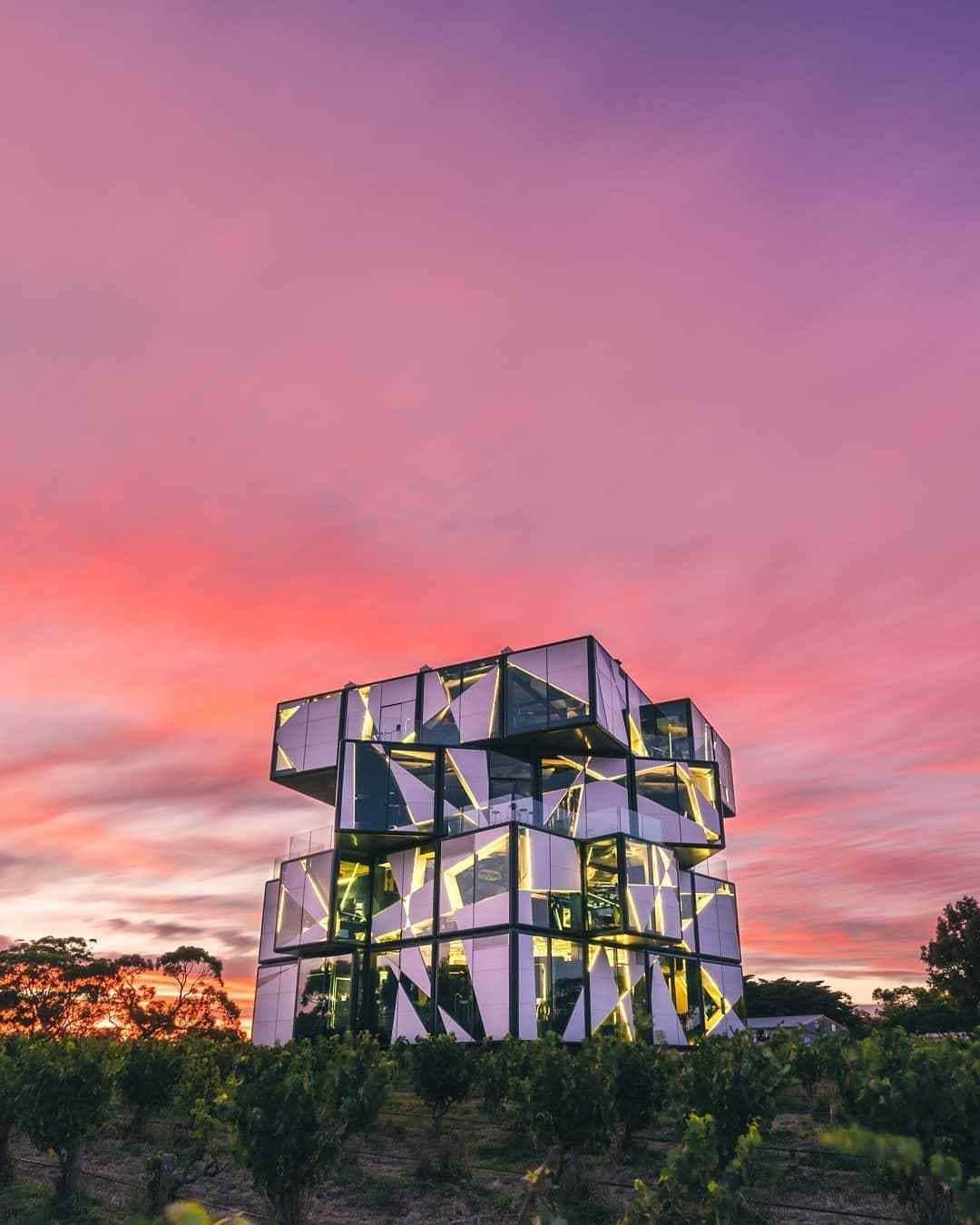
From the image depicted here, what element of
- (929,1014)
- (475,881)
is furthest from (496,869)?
(929,1014)

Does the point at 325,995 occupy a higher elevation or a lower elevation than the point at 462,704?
lower

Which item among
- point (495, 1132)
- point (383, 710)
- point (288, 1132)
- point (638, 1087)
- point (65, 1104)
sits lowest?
point (495, 1132)

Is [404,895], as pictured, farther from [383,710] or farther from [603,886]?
[383,710]

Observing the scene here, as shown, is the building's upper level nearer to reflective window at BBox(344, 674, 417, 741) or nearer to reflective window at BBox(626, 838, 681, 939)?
reflective window at BBox(344, 674, 417, 741)

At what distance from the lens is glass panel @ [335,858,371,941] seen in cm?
3938

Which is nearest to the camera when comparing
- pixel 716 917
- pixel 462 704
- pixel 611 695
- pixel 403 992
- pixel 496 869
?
pixel 496 869

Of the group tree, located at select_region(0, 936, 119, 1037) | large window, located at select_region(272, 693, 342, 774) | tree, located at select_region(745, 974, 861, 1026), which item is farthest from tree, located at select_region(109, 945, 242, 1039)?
tree, located at select_region(745, 974, 861, 1026)

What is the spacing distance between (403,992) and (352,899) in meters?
4.75

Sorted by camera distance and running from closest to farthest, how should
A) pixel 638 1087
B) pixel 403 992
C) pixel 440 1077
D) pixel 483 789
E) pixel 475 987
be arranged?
1. pixel 638 1087
2. pixel 440 1077
3. pixel 475 987
4. pixel 403 992
5. pixel 483 789

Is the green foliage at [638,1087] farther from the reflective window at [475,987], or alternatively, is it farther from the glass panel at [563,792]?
the glass panel at [563,792]

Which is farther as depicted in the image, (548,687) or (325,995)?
(548,687)

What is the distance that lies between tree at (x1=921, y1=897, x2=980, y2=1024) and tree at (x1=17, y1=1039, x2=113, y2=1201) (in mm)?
54564

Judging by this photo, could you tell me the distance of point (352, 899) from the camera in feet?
132

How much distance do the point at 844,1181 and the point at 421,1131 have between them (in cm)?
1038
